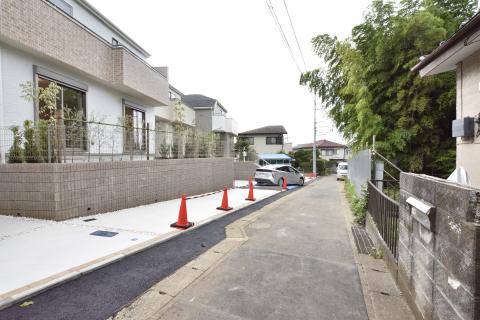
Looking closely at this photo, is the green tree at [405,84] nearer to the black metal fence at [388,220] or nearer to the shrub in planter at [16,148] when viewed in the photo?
the black metal fence at [388,220]

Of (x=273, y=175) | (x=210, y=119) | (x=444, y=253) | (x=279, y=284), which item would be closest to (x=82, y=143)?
(x=279, y=284)

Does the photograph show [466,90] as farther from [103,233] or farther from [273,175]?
[273,175]

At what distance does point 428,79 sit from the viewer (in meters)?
7.16

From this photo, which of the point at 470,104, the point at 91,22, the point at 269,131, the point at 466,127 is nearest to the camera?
the point at 466,127

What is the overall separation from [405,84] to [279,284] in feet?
23.7

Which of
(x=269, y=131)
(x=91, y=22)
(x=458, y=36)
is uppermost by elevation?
(x=91, y=22)

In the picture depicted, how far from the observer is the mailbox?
209 cm

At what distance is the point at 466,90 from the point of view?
197 inches

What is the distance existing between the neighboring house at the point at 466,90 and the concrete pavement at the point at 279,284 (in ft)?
9.32

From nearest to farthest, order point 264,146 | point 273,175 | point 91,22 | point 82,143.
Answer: point 82,143, point 91,22, point 273,175, point 264,146

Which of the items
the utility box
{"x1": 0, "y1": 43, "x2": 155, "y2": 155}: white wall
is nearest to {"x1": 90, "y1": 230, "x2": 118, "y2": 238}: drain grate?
{"x1": 0, "y1": 43, "x2": 155, "y2": 155}: white wall

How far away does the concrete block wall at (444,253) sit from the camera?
1.53 m

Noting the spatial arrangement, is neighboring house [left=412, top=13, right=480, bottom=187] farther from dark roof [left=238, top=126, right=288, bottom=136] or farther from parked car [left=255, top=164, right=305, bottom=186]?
dark roof [left=238, top=126, right=288, bottom=136]

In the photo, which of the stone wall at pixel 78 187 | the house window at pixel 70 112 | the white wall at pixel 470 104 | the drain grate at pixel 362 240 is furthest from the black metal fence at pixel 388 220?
the house window at pixel 70 112
